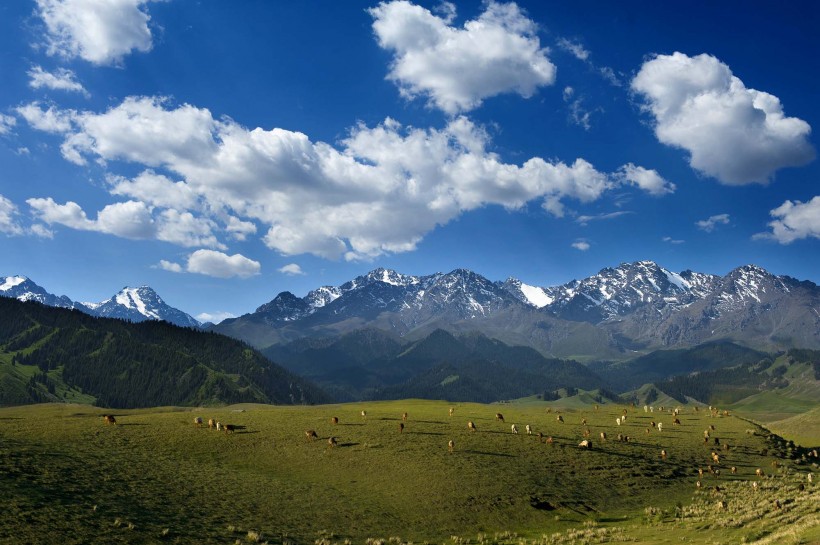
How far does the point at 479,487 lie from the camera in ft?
190

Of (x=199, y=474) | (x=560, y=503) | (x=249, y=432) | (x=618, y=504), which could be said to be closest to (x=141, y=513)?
(x=199, y=474)

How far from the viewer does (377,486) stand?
187ft

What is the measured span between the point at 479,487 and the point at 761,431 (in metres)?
72.9

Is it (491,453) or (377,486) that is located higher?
(491,453)

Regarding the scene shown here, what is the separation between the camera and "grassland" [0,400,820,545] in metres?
41.2

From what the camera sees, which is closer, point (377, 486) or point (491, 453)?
point (377, 486)

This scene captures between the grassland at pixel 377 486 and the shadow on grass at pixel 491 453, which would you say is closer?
the grassland at pixel 377 486

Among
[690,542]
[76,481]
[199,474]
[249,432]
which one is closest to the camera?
[690,542]

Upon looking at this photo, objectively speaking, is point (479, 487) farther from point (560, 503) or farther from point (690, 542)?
point (690, 542)

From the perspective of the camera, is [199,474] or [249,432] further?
[249,432]

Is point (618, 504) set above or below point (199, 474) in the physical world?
below

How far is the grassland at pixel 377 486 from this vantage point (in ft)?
135

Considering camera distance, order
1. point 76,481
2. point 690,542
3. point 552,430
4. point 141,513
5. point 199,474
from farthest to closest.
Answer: point 552,430
point 199,474
point 76,481
point 141,513
point 690,542

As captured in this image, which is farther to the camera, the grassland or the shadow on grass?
the shadow on grass
